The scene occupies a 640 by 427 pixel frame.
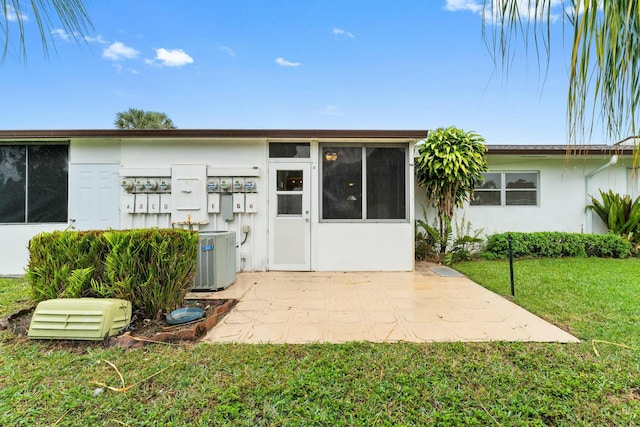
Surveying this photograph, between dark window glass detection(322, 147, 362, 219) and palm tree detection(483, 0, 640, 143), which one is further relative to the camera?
dark window glass detection(322, 147, 362, 219)

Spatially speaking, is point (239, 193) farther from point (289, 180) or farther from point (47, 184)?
point (47, 184)

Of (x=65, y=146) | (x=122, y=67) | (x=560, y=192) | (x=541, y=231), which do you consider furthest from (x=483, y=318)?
(x=122, y=67)

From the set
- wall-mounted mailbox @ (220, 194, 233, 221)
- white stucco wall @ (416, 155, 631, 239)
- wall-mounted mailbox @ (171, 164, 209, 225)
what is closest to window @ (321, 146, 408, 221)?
wall-mounted mailbox @ (220, 194, 233, 221)

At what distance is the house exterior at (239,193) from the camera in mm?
5586

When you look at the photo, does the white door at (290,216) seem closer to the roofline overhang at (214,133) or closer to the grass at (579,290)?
the roofline overhang at (214,133)

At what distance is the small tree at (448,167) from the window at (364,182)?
3.57 ft

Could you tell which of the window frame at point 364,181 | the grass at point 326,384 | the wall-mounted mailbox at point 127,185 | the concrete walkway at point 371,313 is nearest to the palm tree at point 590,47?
the grass at point 326,384

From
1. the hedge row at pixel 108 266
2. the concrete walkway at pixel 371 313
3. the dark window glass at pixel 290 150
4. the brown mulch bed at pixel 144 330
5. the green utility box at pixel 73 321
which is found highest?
the dark window glass at pixel 290 150

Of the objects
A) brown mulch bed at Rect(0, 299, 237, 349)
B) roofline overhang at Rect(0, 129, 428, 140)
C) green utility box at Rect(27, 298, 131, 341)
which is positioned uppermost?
roofline overhang at Rect(0, 129, 428, 140)

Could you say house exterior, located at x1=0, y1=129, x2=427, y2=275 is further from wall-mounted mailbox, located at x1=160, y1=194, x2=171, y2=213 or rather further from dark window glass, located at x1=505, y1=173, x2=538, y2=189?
dark window glass, located at x1=505, y1=173, x2=538, y2=189

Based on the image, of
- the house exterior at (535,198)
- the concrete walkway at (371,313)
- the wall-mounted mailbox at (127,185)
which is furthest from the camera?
the house exterior at (535,198)

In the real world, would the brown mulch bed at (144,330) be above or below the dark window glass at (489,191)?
below

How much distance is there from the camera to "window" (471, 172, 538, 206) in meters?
7.57

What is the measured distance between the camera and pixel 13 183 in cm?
562
